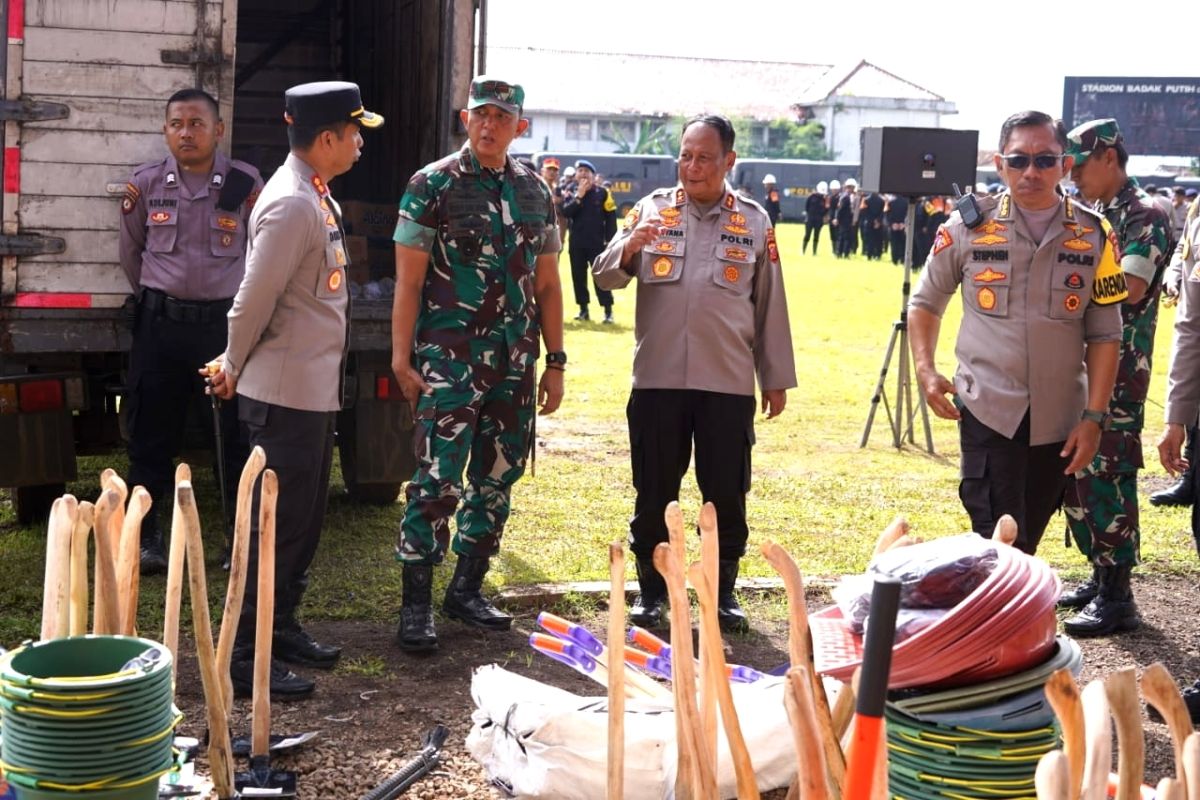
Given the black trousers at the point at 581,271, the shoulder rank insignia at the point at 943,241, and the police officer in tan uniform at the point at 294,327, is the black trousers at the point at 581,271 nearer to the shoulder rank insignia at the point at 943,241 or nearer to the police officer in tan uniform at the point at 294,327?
the shoulder rank insignia at the point at 943,241

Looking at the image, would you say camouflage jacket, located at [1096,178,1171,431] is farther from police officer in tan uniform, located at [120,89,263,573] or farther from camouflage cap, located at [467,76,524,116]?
police officer in tan uniform, located at [120,89,263,573]

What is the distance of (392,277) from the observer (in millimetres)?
7418

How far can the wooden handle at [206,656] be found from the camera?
10.9ft

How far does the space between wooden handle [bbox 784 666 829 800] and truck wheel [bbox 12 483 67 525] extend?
5.12 m

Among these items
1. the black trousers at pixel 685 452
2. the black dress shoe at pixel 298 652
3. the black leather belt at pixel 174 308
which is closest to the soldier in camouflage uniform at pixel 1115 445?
the black trousers at pixel 685 452

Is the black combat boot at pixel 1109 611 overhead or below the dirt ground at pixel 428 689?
overhead

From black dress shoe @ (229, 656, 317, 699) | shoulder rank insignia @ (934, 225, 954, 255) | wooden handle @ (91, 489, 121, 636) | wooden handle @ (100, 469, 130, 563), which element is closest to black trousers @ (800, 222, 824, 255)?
shoulder rank insignia @ (934, 225, 954, 255)

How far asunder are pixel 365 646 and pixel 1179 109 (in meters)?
52.2

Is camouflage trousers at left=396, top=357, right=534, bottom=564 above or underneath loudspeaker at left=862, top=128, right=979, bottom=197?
underneath

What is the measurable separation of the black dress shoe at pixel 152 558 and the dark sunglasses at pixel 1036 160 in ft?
12.0

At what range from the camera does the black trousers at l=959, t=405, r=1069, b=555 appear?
4934mm

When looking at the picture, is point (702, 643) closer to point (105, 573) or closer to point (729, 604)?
point (105, 573)

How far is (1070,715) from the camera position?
2.31 m

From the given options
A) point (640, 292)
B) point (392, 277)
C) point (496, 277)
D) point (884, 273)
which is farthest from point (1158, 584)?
point (884, 273)
